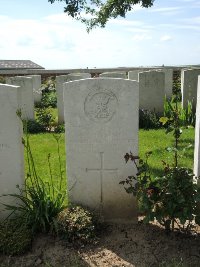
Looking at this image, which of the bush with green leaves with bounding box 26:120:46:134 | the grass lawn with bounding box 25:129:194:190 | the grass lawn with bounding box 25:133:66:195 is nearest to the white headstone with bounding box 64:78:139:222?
the grass lawn with bounding box 25:133:66:195

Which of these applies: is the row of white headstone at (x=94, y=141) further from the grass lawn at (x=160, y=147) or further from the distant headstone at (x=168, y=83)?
the distant headstone at (x=168, y=83)

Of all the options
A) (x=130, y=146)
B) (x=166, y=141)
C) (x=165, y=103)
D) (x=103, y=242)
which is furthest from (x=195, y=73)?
(x=103, y=242)

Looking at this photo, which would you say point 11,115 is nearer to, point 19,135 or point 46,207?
point 19,135

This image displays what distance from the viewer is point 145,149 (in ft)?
25.5

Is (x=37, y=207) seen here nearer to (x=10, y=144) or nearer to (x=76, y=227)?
(x=76, y=227)

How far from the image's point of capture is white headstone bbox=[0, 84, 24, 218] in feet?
13.6

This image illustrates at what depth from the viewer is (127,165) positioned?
4375 millimetres

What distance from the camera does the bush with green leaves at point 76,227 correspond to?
157 inches

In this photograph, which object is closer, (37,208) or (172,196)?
(172,196)

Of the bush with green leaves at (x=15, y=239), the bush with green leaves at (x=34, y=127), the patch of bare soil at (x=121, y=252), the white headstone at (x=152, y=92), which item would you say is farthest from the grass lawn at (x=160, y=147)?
the bush with green leaves at (x=34, y=127)

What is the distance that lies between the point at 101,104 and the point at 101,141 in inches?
17.6

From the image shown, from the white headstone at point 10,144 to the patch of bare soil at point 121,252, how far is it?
72 centimetres

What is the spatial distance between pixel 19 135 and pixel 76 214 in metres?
1.13

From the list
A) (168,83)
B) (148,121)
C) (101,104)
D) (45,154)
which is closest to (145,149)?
(45,154)
